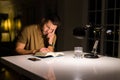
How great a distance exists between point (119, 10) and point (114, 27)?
0.37m

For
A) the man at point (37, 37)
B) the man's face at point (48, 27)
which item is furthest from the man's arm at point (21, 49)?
the man's face at point (48, 27)

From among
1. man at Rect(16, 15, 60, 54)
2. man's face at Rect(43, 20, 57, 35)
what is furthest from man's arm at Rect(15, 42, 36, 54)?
man's face at Rect(43, 20, 57, 35)

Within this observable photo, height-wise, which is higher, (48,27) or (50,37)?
(48,27)

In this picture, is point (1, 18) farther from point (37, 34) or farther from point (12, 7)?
point (37, 34)

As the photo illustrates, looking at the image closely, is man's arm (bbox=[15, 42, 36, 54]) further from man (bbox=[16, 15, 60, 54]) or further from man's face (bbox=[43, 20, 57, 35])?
man's face (bbox=[43, 20, 57, 35])

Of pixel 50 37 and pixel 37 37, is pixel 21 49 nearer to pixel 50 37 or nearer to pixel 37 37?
pixel 37 37

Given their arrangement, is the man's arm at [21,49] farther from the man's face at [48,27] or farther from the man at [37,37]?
the man's face at [48,27]

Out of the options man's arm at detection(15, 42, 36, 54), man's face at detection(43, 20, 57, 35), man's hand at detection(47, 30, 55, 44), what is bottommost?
man's arm at detection(15, 42, 36, 54)

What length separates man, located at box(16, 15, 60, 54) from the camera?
3096 millimetres

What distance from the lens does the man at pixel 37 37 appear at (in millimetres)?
3096

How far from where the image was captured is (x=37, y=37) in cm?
331

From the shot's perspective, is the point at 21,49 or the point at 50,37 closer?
the point at 21,49

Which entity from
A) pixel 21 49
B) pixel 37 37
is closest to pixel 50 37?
pixel 37 37

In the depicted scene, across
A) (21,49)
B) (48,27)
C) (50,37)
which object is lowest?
(21,49)
